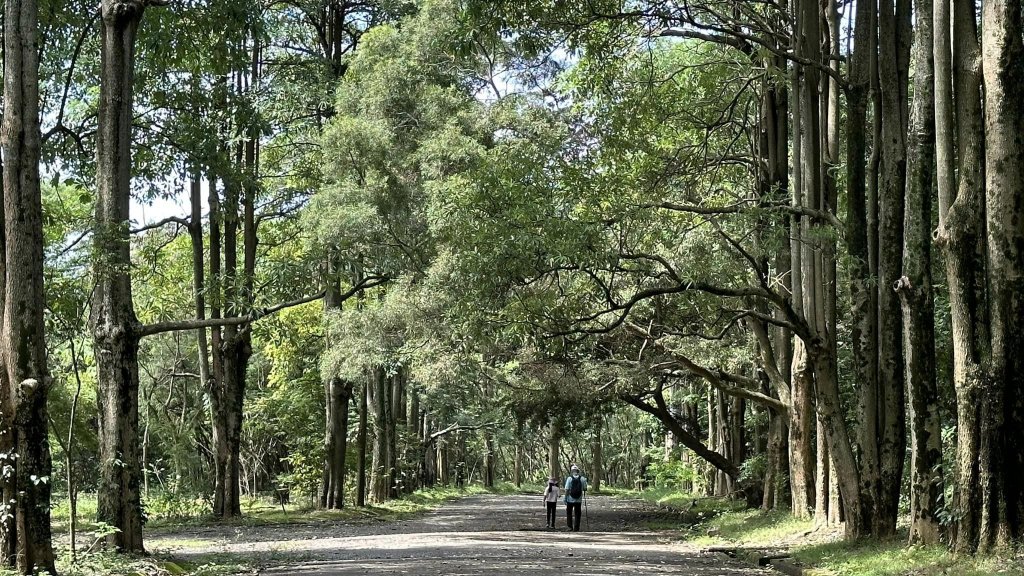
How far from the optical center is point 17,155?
35.6 feet

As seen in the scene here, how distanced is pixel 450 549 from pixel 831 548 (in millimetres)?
6137

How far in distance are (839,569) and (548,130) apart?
45.7 ft

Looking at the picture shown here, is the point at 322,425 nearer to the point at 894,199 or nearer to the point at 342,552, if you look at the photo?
the point at 342,552

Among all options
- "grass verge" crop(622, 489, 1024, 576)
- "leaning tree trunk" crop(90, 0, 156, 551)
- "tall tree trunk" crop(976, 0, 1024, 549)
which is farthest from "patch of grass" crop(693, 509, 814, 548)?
"leaning tree trunk" crop(90, 0, 156, 551)

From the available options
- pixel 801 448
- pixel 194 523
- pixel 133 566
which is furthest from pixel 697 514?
pixel 133 566

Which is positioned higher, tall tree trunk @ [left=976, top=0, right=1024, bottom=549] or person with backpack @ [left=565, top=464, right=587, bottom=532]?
tall tree trunk @ [left=976, top=0, right=1024, bottom=549]

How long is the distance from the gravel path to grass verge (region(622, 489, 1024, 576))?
31.9 inches

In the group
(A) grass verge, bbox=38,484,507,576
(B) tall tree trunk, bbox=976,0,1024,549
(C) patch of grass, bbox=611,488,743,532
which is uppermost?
(B) tall tree trunk, bbox=976,0,1024,549

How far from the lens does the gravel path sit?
13.6m

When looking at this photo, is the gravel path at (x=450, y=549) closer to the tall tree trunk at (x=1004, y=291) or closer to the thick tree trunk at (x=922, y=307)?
the thick tree trunk at (x=922, y=307)

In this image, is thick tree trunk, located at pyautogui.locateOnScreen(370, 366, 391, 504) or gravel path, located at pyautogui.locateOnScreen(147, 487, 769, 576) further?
thick tree trunk, located at pyautogui.locateOnScreen(370, 366, 391, 504)

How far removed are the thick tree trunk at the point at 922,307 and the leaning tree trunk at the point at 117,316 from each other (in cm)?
960

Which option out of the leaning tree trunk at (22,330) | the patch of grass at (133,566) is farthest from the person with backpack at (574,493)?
the leaning tree trunk at (22,330)

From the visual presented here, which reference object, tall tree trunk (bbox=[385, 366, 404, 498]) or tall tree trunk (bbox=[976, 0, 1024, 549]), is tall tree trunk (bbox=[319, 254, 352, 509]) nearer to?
tall tree trunk (bbox=[385, 366, 404, 498])
